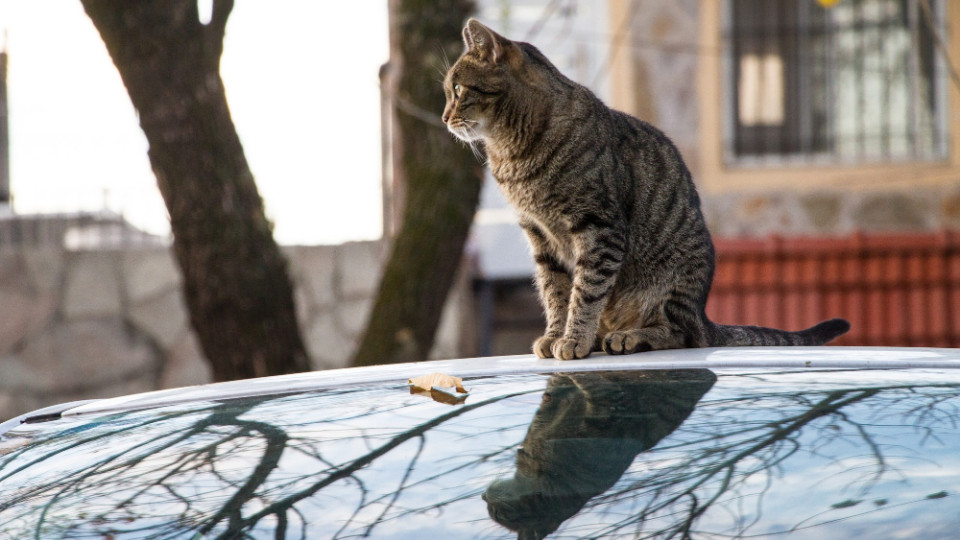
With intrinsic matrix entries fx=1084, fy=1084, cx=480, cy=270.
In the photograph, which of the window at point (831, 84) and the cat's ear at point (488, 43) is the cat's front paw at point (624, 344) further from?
the window at point (831, 84)

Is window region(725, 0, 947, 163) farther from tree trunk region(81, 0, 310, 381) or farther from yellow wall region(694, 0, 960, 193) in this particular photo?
tree trunk region(81, 0, 310, 381)

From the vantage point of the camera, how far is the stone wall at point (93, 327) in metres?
7.97

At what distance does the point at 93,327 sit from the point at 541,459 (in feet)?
23.9

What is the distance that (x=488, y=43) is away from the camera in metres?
3.11

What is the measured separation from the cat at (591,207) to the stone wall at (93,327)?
506cm

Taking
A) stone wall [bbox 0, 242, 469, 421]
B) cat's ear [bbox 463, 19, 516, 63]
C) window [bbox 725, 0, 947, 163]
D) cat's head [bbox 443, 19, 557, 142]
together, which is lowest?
stone wall [bbox 0, 242, 469, 421]

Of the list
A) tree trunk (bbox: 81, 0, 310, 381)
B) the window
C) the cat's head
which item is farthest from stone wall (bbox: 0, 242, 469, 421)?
the cat's head

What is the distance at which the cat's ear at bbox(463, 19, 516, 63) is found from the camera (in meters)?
3.08

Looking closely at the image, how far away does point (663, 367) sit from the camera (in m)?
1.82

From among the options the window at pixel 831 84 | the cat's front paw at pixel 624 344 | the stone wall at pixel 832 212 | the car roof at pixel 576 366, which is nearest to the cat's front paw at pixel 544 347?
the cat's front paw at pixel 624 344

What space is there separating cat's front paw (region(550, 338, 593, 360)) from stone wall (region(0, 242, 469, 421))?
5.46m

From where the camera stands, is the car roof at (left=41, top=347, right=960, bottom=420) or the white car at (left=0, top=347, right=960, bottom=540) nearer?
the white car at (left=0, top=347, right=960, bottom=540)

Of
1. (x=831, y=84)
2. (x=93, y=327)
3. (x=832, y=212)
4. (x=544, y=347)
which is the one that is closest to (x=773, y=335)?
(x=544, y=347)

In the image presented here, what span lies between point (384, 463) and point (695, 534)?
0.44 m
